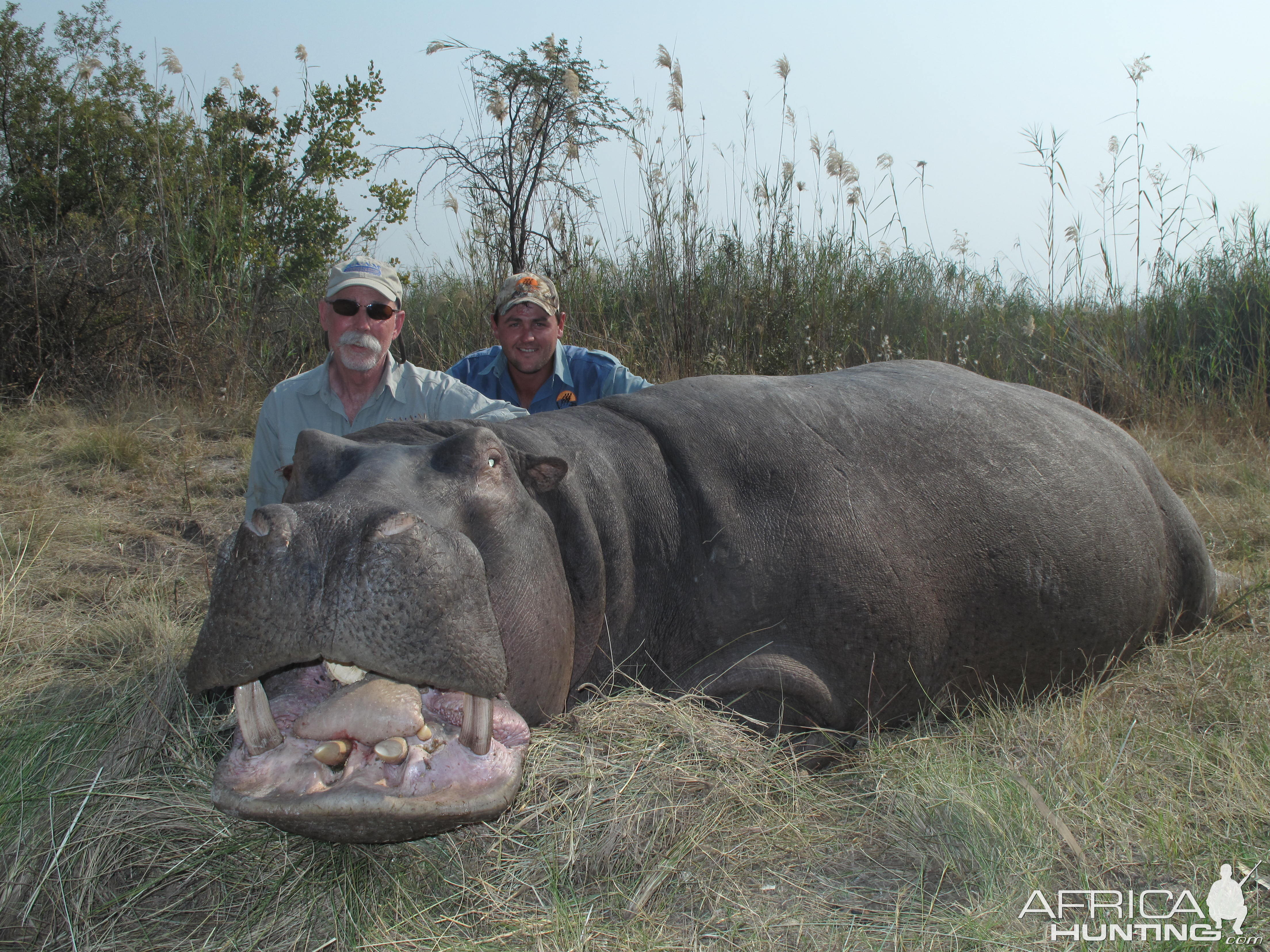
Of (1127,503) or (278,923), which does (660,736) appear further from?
(1127,503)

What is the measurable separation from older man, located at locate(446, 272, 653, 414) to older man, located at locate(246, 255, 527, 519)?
2.79ft

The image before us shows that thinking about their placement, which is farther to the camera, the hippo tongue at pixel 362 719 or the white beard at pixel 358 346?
the white beard at pixel 358 346

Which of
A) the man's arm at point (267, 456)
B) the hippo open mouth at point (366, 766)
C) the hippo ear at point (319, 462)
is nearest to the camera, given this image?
the hippo open mouth at point (366, 766)

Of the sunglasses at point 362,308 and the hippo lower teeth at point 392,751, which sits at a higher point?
the sunglasses at point 362,308

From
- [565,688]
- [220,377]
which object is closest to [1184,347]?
[565,688]

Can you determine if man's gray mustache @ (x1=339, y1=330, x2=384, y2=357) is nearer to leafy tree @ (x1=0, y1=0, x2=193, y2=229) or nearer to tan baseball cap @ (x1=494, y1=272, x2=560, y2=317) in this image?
tan baseball cap @ (x1=494, y1=272, x2=560, y2=317)

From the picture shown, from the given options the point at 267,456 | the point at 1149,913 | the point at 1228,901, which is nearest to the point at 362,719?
the point at 1149,913

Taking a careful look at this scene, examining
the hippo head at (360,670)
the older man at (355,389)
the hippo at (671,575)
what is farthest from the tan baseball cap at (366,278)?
the hippo head at (360,670)

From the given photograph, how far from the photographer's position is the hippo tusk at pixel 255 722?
193 centimetres

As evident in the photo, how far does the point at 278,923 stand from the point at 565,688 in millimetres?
882

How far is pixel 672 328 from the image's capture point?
7.99 metres

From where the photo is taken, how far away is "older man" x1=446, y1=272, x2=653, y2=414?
5559 mm

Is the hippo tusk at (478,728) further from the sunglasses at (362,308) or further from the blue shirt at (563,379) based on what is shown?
the blue shirt at (563,379)

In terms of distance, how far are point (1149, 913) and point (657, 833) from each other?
1044 millimetres
